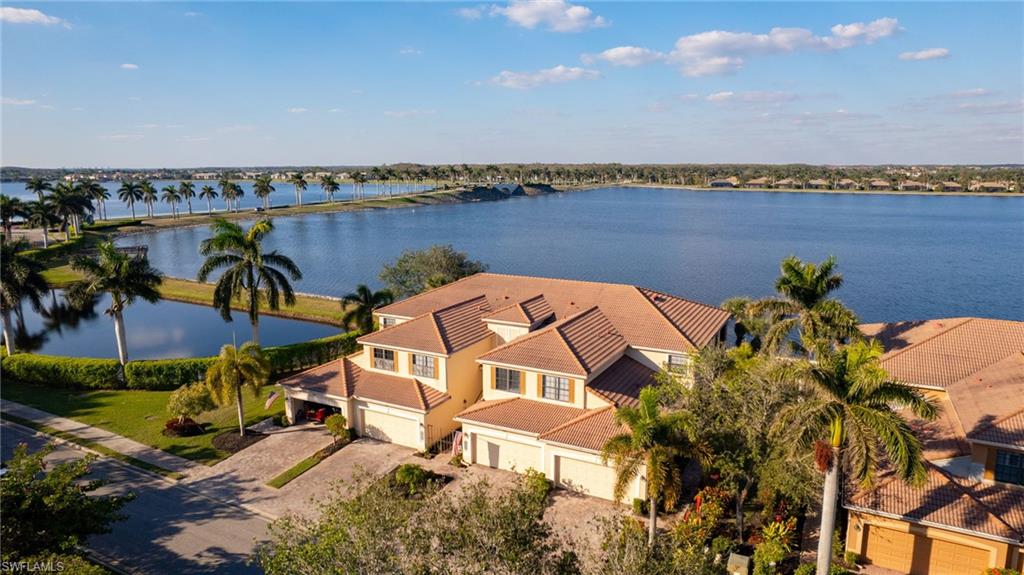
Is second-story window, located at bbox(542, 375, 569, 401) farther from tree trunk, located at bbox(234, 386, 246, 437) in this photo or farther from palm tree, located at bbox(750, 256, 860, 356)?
tree trunk, located at bbox(234, 386, 246, 437)

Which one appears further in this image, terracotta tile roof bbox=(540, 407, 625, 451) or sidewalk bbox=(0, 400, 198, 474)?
sidewalk bbox=(0, 400, 198, 474)

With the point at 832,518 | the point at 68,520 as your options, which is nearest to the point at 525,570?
the point at 832,518

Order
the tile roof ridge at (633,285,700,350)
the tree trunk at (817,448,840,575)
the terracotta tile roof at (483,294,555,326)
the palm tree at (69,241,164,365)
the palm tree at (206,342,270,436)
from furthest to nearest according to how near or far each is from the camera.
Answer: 1. the palm tree at (69,241,164,365)
2. the terracotta tile roof at (483,294,555,326)
3. the tile roof ridge at (633,285,700,350)
4. the palm tree at (206,342,270,436)
5. the tree trunk at (817,448,840,575)

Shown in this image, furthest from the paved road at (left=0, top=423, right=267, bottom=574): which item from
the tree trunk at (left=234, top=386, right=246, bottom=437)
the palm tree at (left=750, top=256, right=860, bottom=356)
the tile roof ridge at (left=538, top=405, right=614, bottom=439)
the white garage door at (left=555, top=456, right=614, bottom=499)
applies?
the palm tree at (left=750, top=256, right=860, bottom=356)

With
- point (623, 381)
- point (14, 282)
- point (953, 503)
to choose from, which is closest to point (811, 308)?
point (623, 381)

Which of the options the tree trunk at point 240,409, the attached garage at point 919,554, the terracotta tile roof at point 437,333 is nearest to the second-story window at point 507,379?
the terracotta tile roof at point 437,333

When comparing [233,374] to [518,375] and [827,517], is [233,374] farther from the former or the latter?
[827,517]

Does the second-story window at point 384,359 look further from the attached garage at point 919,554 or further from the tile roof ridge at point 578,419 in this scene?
the attached garage at point 919,554
